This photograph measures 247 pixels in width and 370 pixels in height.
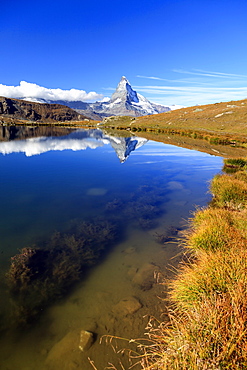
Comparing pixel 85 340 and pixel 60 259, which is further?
pixel 60 259

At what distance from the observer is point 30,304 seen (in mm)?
7473

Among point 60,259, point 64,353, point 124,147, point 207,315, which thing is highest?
point 124,147

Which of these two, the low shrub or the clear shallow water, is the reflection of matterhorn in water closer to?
the clear shallow water

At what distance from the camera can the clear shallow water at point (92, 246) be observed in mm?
6289

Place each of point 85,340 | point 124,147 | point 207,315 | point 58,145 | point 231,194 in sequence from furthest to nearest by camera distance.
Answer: point 58,145 < point 124,147 < point 231,194 < point 85,340 < point 207,315

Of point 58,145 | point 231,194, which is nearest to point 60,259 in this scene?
point 231,194


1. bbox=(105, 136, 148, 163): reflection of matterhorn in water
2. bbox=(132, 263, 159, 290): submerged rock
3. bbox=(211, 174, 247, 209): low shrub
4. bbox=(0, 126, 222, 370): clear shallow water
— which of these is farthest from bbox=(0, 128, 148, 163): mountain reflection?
bbox=(132, 263, 159, 290): submerged rock

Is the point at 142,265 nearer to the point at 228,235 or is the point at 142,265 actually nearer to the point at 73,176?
the point at 228,235

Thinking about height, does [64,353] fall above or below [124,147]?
below

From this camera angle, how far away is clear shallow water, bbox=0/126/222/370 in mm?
6289

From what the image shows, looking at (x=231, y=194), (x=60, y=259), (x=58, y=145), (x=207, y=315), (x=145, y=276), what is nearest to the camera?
(x=207, y=315)

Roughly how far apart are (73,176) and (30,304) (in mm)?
20289

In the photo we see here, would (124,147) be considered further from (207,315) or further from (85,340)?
(207,315)

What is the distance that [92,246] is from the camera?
11.2 metres
